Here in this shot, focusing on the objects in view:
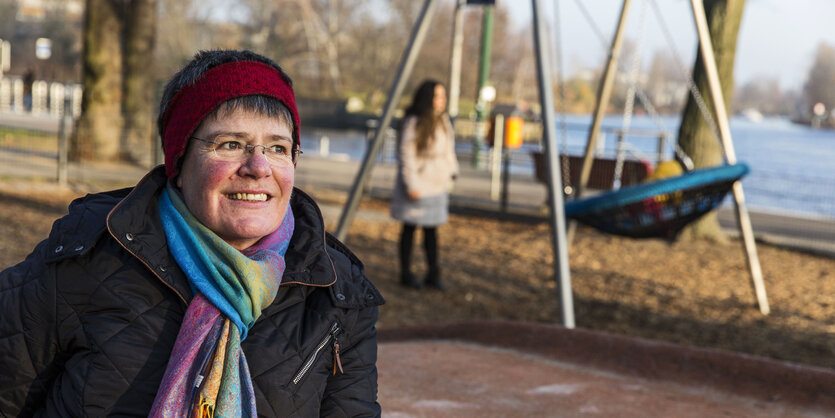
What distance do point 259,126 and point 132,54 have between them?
15.1m

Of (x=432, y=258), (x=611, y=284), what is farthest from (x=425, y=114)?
(x=611, y=284)

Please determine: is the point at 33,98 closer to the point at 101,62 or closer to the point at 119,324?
the point at 101,62

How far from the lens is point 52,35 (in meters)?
59.2

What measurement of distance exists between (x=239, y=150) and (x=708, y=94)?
886 centimetres

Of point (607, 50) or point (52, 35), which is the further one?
point (52, 35)

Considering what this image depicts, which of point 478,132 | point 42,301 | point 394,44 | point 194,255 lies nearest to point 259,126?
point 194,255

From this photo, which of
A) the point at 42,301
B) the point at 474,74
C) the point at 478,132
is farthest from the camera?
the point at 474,74

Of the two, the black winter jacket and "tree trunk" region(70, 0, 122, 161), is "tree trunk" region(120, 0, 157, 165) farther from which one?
the black winter jacket

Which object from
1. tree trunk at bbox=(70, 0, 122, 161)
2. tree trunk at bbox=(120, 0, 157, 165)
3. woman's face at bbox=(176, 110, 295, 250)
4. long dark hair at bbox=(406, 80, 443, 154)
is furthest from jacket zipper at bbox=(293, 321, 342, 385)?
tree trunk at bbox=(120, 0, 157, 165)

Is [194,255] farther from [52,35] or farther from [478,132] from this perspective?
[52,35]

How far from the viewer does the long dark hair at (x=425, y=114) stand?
726 centimetres

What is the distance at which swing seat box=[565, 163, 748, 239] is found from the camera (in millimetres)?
6004

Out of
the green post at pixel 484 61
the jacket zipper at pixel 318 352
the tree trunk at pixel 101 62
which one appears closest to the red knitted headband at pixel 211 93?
the jacket zipper at pixel 318 352

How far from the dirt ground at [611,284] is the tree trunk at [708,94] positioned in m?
0.36
